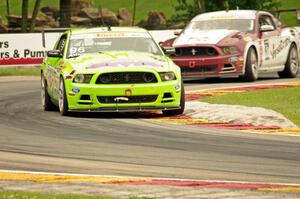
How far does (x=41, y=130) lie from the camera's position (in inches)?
617

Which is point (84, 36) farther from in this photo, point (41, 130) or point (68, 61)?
point (41, 130)

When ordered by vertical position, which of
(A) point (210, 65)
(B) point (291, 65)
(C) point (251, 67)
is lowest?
(B) point (291, 65)

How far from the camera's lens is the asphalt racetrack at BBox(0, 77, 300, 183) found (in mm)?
11344

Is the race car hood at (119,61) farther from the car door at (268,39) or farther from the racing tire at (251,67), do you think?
the car door at (268,39)

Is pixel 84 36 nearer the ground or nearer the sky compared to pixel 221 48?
nearer the sky

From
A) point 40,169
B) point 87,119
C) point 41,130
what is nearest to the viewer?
point 40,169

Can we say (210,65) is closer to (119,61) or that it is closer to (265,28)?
(265,28)

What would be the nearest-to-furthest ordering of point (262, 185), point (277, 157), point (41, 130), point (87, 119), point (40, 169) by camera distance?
1. point (262, 185)
2. point (40, 169)
3. point (277, 157)
4. point (41, 130)
5. point (87, 119)

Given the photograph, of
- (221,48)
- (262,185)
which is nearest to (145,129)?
(262,185)

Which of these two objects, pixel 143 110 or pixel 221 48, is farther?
pixel 221 48

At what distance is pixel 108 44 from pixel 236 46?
22.4 ft

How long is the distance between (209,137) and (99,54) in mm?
4134

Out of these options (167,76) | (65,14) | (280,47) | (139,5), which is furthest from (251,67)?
(139,5)

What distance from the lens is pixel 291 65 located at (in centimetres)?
2758
